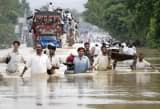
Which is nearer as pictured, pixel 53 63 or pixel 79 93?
pixel 79 93

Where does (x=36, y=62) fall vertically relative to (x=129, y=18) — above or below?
below

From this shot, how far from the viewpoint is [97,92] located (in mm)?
16625

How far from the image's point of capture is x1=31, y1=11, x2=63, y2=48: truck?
62.8 m

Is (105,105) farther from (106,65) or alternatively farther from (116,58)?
(116,58)

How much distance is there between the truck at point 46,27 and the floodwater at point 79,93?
40718 mm

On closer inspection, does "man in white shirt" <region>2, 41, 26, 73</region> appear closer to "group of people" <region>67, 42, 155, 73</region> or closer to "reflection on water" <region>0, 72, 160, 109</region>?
"reflection on water" <region>0, 72, 160, 109</region>

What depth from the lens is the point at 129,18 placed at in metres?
93.2

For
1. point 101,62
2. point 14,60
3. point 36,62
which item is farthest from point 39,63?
point 101,62

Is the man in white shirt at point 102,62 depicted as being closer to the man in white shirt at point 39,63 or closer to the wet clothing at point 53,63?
the wet clothing at point 53,63

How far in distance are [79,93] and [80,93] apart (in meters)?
0.03

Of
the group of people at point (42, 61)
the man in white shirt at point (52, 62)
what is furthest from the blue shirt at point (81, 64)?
the man in white shirt at point (52, 62)

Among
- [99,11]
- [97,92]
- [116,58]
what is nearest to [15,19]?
[99,11]

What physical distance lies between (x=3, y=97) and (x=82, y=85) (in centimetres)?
378

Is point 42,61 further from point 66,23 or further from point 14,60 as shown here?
point 66,23
